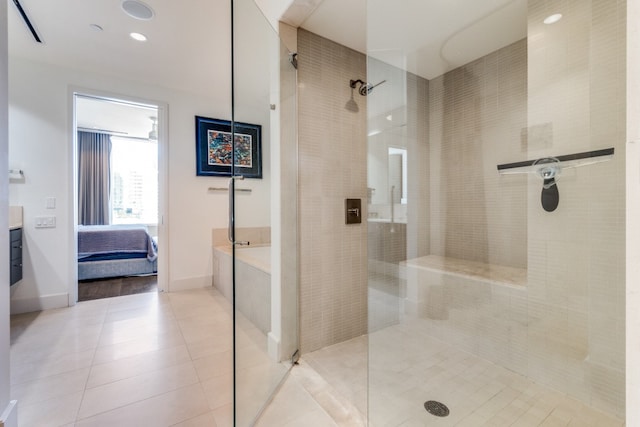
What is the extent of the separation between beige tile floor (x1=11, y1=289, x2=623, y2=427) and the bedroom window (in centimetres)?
452

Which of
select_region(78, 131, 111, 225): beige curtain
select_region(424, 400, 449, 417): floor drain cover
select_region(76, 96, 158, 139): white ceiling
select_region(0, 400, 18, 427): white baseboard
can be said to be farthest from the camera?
select_region(78, 131, 111, 225): beige curtain

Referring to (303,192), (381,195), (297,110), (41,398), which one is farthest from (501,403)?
(41,398)

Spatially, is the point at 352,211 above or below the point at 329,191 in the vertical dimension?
below

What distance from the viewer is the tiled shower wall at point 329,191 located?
6.00 feet

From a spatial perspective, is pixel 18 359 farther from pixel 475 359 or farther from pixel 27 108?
pixel 475 359

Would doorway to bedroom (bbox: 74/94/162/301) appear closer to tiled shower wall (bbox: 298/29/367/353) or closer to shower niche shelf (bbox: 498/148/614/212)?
tiled shower wall (bbox: 298/29/367/353)

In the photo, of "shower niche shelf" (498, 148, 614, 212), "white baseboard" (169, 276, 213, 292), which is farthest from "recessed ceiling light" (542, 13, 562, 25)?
"white baseboard" (169, 276, 213, 292)

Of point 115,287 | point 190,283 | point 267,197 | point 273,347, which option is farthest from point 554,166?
point 115,287

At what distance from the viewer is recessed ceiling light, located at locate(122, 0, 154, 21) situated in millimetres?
1908

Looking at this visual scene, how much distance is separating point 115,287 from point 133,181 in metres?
3.68

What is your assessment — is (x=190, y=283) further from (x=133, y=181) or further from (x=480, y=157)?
(x=133, y=181)

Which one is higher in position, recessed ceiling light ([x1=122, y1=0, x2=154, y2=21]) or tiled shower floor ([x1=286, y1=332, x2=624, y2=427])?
recessed ceiling light ([x1=122, y1=0, x2=154, y2=21])

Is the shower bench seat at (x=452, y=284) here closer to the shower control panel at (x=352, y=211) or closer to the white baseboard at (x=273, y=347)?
the shower control panel at (x=352, y=211)

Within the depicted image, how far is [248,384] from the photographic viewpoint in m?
1.37
